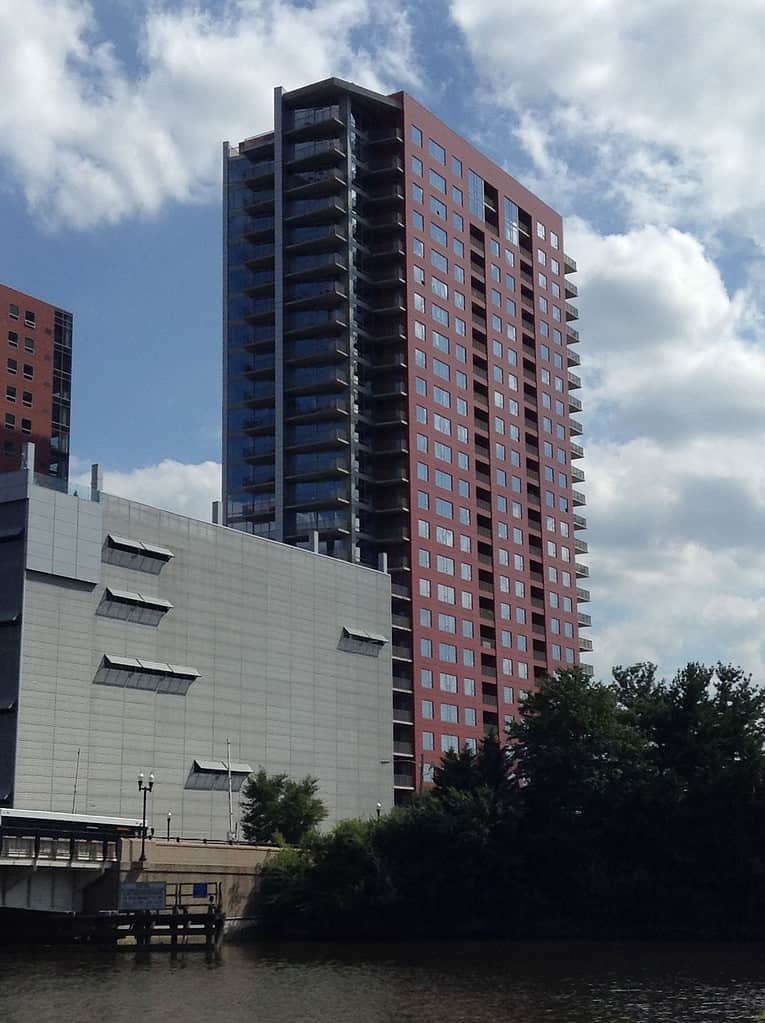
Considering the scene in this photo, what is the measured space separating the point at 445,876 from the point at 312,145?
10157cm

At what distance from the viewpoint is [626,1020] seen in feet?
169

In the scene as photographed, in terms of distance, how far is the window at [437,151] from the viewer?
172375 millimetres

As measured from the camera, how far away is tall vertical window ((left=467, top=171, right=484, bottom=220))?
586 ft

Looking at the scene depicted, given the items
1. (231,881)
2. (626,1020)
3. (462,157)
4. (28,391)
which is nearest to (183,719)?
(231,881)

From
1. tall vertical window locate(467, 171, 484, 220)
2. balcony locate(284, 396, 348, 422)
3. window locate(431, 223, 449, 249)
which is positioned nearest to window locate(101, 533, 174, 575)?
balcony locate(284, 396, 348, 422)

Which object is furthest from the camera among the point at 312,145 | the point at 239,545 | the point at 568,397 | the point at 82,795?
the point at 568,397

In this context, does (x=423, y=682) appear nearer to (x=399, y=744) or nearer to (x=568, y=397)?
(x=399, y=744)

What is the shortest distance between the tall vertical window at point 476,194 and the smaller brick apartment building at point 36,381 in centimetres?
6077

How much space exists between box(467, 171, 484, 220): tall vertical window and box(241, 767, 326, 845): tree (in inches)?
3625

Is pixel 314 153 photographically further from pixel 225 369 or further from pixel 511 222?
pixel 511 222

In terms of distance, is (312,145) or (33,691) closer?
(33,691)

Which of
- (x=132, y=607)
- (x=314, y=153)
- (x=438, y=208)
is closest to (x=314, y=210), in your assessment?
(x=314, y=153)

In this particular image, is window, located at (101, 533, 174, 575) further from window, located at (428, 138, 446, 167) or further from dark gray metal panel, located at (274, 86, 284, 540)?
window, located at (428, 138, 446, 167)

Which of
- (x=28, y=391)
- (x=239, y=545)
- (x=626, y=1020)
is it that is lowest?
(x=626, y=1020)
